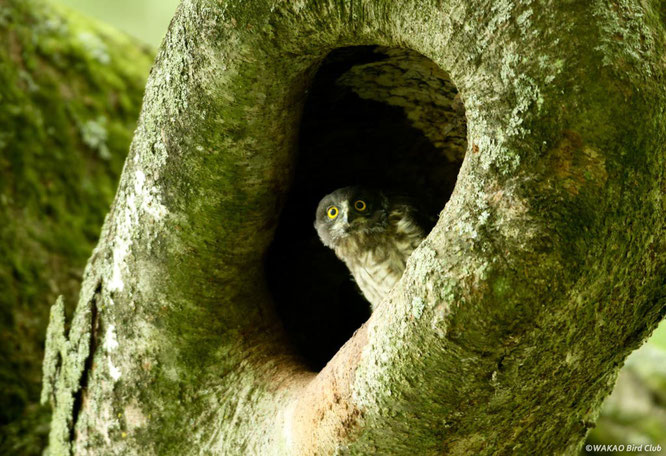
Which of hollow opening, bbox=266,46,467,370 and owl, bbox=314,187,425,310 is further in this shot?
owl, bbox=314,187,425,310

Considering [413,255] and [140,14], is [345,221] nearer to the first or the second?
[413,255]

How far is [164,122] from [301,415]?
3.44ft

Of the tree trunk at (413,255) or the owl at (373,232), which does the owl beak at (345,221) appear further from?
the tree trunk at (413,255)

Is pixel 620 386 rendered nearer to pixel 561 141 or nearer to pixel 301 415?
pixel 301 415

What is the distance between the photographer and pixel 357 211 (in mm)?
2908

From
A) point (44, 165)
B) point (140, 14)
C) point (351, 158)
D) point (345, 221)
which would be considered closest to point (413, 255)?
point (345, 221)

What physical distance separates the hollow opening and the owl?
5.9 inches

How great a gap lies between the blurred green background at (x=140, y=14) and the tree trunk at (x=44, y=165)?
1.20m

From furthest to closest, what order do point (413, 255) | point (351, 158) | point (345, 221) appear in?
point (351, 158) < point (345, 221) < point (413, 255)

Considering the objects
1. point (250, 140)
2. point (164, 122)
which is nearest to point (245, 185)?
point (250, 140)

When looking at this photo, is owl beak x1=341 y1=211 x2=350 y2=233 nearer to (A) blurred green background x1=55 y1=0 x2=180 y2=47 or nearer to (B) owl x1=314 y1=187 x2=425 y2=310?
(B) owl x1=314 y1=187 x2=425 y2=310

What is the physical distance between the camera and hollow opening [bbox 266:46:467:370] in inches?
102

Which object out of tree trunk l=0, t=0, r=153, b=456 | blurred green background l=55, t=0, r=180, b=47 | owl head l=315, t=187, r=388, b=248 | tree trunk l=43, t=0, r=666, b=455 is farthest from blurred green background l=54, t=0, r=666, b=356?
tree trunk l=43, t=0, r=666, b=455

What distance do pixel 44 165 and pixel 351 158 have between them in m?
1.66
